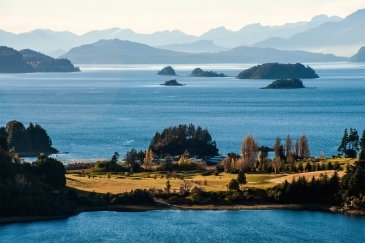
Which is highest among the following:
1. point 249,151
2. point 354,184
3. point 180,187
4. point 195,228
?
point 249,151

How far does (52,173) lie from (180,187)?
408 inches

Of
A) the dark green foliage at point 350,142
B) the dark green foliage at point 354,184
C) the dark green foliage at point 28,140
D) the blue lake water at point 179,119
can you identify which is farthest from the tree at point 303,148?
the dark green foliage at point 28,140

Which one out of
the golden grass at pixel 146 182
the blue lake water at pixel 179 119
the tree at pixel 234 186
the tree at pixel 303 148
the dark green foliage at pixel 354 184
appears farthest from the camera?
the blue lake water at pixel 179 119

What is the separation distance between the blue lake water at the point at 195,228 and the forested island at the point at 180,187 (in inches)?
80.9

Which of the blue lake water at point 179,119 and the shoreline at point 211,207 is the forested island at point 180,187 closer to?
the shoreline at point 211,207

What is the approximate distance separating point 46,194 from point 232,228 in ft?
49.9

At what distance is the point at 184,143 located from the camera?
352 feet

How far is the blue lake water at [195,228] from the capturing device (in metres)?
59.7

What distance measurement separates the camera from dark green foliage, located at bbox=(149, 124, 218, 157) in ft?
346

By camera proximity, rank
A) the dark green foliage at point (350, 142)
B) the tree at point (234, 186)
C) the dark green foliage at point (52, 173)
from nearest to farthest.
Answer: the tree at point (234, 186) < the dark green foliage at point (52, 173) < the dark green foliage at point (350, 142)

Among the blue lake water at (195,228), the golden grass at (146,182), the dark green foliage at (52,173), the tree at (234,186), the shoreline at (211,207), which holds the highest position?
the dark green foliage at (52,173)

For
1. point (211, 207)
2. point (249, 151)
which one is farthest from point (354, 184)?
point (249, 151)

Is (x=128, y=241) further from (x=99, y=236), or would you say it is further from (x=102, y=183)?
(x=102, y=183)

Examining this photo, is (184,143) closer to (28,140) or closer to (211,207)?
(28,140)
